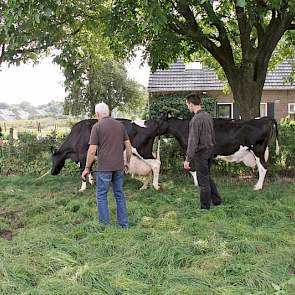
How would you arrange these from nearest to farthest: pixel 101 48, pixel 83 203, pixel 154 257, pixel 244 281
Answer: pixel 244 281 < pixel 154 257 < pixel 83 203 < pixel 101 48

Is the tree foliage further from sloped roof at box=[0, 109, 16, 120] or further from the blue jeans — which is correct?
sloped roof at box=[0, 109, 16, 120]

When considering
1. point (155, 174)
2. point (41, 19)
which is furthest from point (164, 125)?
point (41, 19)

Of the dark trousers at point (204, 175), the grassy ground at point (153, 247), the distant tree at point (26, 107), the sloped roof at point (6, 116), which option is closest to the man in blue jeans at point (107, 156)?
the grassy ground at point (153, 247)

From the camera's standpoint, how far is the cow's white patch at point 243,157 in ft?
34.6

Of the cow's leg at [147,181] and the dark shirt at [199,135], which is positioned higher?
the dark shirt at [199,135]

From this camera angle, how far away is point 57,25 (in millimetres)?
11031

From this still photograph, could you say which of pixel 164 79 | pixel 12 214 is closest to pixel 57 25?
pixel 12 214

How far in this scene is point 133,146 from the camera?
1045 cm

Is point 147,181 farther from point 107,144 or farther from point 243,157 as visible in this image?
point 107,144

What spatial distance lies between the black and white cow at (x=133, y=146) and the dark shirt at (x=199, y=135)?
8.42 ft

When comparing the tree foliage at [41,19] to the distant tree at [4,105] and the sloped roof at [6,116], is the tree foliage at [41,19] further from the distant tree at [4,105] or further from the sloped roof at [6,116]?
the distant tree at [4,105]

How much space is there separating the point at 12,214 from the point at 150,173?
135 inches

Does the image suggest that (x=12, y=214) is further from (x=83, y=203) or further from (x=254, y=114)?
(x=254, y=114)

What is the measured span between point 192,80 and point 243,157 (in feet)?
55.4
